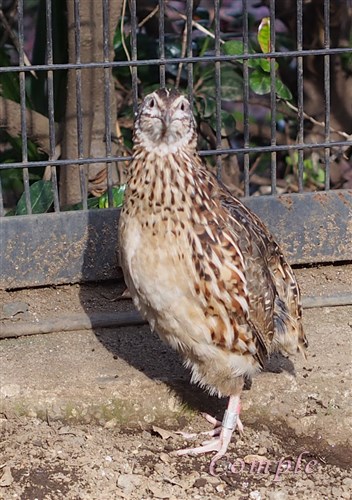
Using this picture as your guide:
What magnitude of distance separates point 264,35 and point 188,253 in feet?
7.03

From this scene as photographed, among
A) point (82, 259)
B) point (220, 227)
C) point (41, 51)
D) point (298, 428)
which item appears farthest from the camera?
point (41, 51)

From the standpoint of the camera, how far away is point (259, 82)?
6.36 metres

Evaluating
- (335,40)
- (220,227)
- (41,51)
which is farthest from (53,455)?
(335,40)

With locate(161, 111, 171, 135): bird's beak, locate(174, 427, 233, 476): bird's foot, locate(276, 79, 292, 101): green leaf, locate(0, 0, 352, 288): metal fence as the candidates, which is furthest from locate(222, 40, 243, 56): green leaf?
locate(174, 427, 233, 476): bird's foot

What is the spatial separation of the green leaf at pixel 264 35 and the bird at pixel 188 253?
168cm

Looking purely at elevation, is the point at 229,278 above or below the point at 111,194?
below

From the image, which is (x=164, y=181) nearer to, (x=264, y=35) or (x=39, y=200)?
(x=39, y=200)

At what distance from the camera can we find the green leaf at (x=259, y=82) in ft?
Result: 20.8

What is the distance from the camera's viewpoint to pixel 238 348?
4.87 m

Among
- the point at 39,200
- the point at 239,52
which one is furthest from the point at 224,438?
the point at 239,52

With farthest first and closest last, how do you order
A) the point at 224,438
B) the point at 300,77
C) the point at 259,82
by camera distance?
1. the point at 259,82
2. the point at 300,77
3. the point at 224,438

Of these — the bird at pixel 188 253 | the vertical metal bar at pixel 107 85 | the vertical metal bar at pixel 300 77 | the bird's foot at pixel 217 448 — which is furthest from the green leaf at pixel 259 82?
the bird's foot at pixel 217 448

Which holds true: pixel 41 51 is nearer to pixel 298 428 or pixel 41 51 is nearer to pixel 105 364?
pixel 105 364

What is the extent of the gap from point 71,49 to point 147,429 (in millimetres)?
2374
